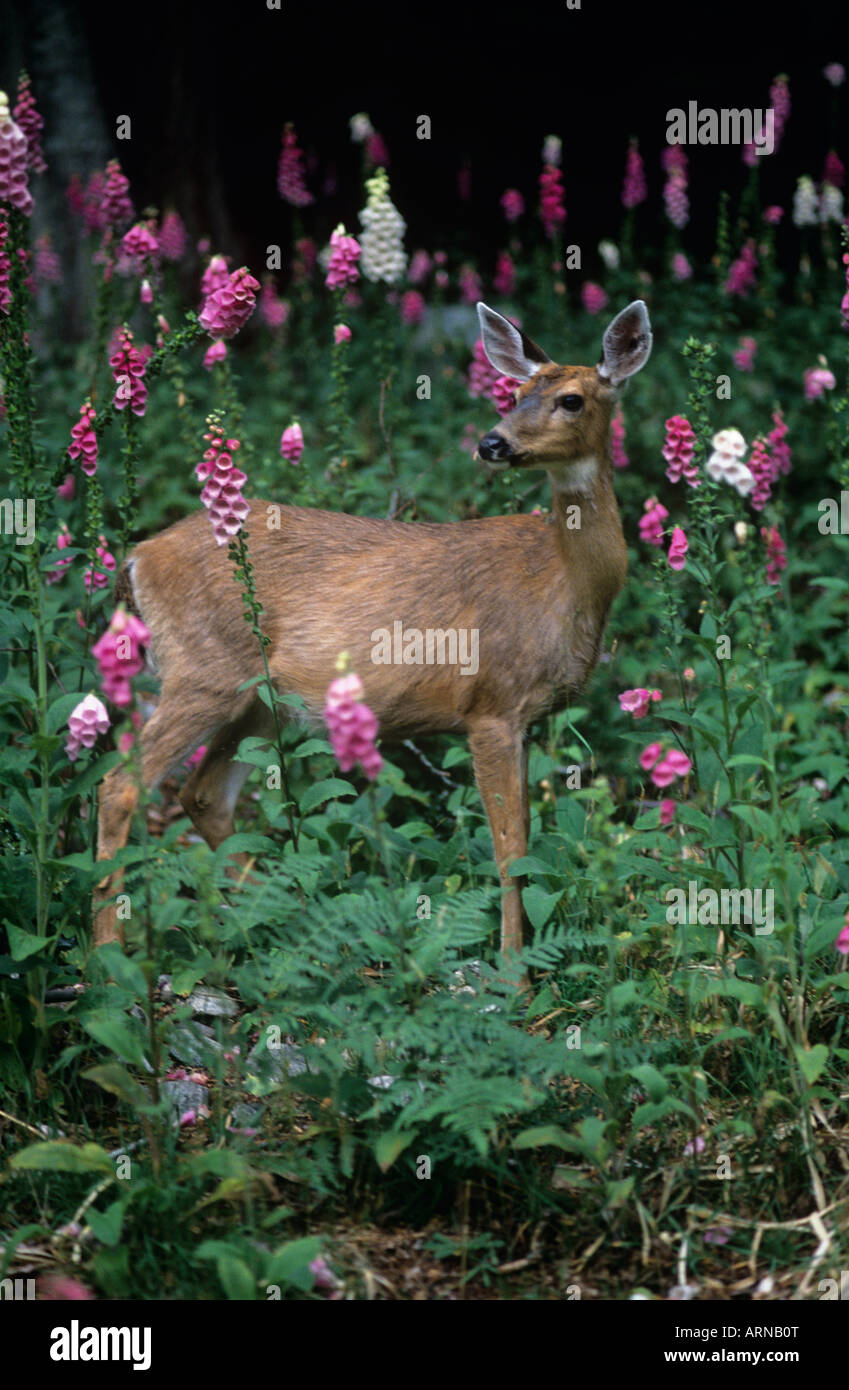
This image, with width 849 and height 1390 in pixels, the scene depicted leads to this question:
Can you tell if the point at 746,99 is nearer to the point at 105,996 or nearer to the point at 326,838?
the point at 326,838

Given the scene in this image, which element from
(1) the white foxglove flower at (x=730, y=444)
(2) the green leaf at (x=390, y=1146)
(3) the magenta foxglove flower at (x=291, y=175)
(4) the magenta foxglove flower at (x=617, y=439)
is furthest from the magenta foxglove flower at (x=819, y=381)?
(2) the green leaf at (x=390, y=1146)

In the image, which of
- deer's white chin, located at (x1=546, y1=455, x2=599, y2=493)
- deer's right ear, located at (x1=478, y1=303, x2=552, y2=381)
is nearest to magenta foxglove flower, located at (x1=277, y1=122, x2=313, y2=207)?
deer's right ear, located at (x1=478, y1=303, x2=552, y2=381)

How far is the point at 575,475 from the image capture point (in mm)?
5102

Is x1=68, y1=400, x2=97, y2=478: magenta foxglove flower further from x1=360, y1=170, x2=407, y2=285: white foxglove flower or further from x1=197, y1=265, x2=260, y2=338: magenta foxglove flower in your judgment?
x1=360, y1=170, x2=407, y2=285: white foxglove flower

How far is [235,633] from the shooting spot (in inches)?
206

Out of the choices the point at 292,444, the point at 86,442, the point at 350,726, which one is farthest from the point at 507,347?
the point at 350,726

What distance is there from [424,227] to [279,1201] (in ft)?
38.1

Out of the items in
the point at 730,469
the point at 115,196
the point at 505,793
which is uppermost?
the point at 115,196

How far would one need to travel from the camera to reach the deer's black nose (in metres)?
4.74

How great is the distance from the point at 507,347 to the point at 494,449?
2.43ft

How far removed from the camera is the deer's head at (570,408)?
16.0 feet

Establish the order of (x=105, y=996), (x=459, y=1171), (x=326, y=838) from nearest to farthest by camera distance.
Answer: (x=459, y=1171)
(x=105, y=996)
(x=326, y=838)

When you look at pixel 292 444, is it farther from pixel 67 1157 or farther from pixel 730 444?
pixel 67 1157
